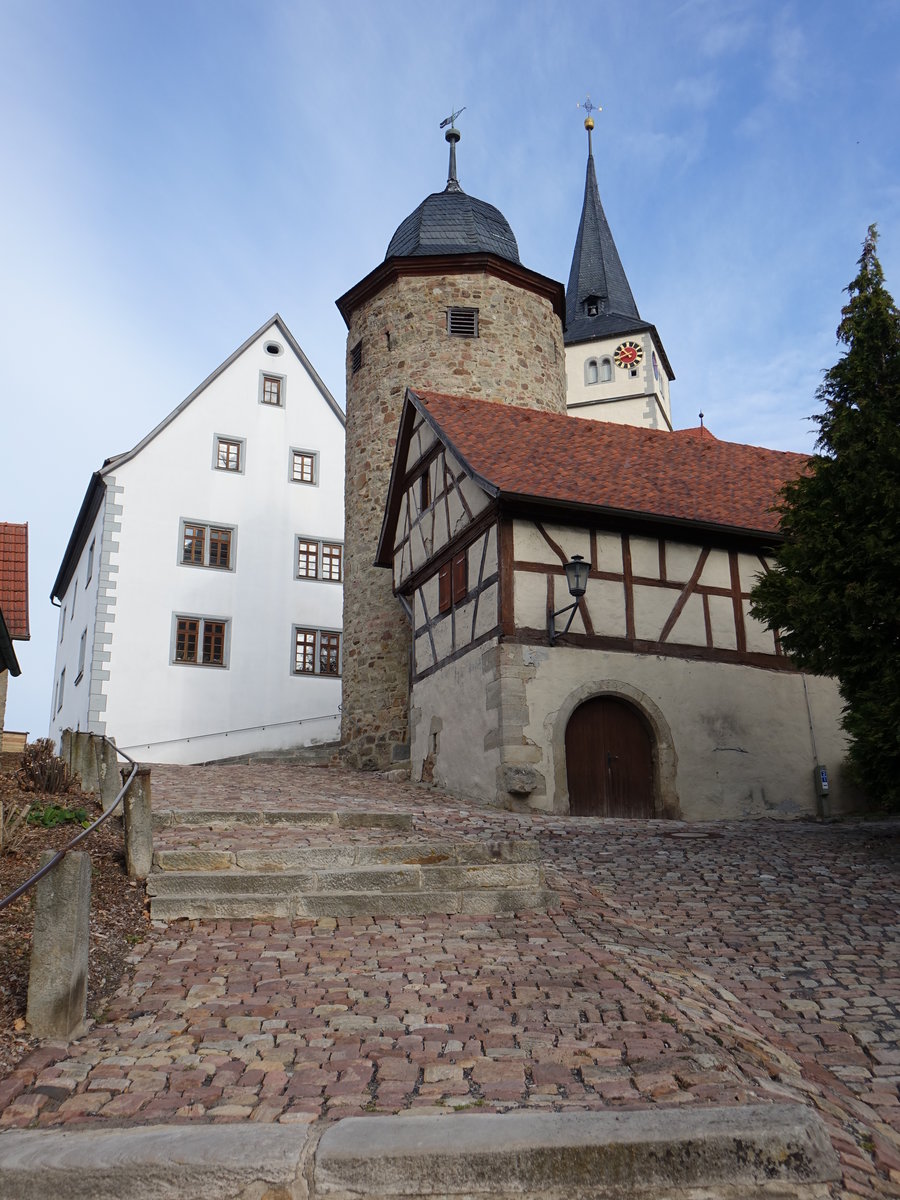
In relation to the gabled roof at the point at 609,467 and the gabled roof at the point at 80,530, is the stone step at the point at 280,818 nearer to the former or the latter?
the gabled roof at the point at 609,467

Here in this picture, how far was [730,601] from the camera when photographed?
1611 cm

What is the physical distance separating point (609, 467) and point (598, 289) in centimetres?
3436

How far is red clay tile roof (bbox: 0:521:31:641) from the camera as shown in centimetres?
1823

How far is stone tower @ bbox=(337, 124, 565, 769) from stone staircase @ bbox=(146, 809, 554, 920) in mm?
11949

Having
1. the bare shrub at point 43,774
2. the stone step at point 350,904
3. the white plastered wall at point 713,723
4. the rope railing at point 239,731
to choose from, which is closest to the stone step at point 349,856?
the stone step at point 350,904

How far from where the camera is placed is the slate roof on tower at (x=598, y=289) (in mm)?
48094

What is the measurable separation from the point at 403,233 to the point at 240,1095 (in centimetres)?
2246

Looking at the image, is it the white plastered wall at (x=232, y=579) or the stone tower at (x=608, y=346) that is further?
the stone tower at (x=608, y=346)

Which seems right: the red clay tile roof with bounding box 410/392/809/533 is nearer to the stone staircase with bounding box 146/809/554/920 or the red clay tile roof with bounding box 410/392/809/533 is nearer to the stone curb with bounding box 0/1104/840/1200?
the stone staircase with bounding box 146/809/554/920

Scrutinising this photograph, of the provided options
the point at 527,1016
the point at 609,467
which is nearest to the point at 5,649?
the point at 609,467

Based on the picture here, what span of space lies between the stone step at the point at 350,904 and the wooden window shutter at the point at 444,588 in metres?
9.44

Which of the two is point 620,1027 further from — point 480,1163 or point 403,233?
point 403,233

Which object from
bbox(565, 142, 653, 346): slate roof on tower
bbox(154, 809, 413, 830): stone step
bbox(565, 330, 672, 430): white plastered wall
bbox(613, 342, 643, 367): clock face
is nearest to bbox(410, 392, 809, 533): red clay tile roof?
bbox(154, 809, 413, 830): stone step

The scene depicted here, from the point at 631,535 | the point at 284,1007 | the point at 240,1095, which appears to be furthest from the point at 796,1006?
the point at 631,535
